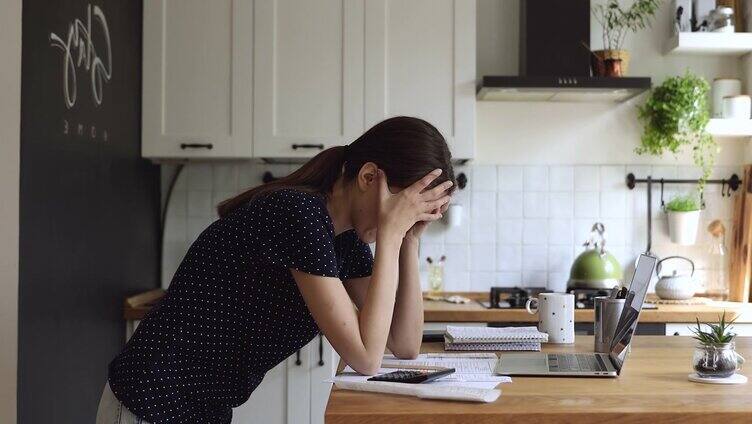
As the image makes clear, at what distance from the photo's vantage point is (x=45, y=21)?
2568 millimetres

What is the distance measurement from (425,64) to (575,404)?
2390 millimetres

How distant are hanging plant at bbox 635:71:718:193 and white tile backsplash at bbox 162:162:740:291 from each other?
11 centimetres

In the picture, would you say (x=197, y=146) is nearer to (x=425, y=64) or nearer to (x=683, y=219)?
(x=425, y=64)

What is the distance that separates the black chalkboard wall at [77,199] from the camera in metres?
2.46

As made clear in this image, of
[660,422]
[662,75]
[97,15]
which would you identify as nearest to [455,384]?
[660,422]

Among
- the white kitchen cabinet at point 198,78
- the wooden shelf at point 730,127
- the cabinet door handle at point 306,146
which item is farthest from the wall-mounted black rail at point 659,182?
the white kitchen cabinet at point 198,78

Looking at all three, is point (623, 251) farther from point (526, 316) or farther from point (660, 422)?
point (660, 422)

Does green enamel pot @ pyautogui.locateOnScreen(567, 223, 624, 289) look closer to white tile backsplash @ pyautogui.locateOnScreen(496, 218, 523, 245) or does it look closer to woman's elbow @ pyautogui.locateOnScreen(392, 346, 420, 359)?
white tile backsplash @ pyautogui.locateOnScreen(496, 218, 523, 245)

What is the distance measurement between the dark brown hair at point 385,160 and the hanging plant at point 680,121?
240 cm

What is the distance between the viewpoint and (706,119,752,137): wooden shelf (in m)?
3.86

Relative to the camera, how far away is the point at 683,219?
3959 millimetres

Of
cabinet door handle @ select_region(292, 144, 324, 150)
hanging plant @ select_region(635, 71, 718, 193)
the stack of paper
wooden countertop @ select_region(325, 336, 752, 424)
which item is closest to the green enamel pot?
hanging plant @ select_region(635, 71, 718, 193)

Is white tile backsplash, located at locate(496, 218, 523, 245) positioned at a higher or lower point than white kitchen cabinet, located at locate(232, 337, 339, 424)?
higher

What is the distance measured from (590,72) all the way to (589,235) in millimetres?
733
